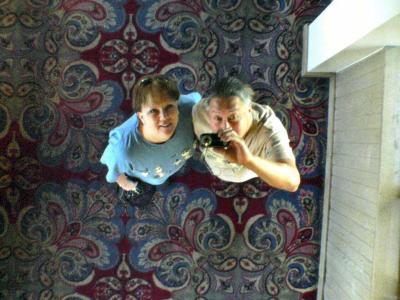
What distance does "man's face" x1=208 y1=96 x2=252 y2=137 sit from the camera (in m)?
1.07

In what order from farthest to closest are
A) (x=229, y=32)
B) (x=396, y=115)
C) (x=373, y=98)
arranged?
(x=229, y=32) < (x=373, y=98) < (x=396, y=115)

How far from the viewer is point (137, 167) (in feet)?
4.64

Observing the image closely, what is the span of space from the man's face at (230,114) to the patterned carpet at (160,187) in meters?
0.77

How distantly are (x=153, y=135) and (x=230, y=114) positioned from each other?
28cm

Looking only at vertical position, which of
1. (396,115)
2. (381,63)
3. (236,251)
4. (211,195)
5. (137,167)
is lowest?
(236,251)

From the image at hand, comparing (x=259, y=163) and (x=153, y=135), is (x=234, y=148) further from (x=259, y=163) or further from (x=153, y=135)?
(x=153, y=135)

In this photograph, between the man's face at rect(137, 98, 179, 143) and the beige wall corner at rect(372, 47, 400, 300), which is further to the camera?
the beige wall corner at rect(372, 47, 400, 300)

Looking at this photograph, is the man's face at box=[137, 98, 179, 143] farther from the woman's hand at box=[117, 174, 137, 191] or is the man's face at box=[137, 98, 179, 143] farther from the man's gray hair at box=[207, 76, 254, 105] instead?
the woman's hand at box=[117, 174, 137, 191]

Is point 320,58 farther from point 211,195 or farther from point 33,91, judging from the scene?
→ point 33,91

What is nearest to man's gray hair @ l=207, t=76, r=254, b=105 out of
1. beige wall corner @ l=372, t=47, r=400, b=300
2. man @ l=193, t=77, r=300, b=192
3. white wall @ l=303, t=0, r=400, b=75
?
man @ l=193, t=77, r=300, b=192

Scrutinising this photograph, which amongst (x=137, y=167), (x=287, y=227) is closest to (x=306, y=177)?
(x=287, y=227)

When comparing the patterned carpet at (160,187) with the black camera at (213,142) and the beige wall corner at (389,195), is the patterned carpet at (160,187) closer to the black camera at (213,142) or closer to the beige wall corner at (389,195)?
the beige wall corner at (389,195)

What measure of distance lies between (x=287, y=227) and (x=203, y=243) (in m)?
0.37

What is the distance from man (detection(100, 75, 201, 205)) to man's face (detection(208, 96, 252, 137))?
0.15 m
